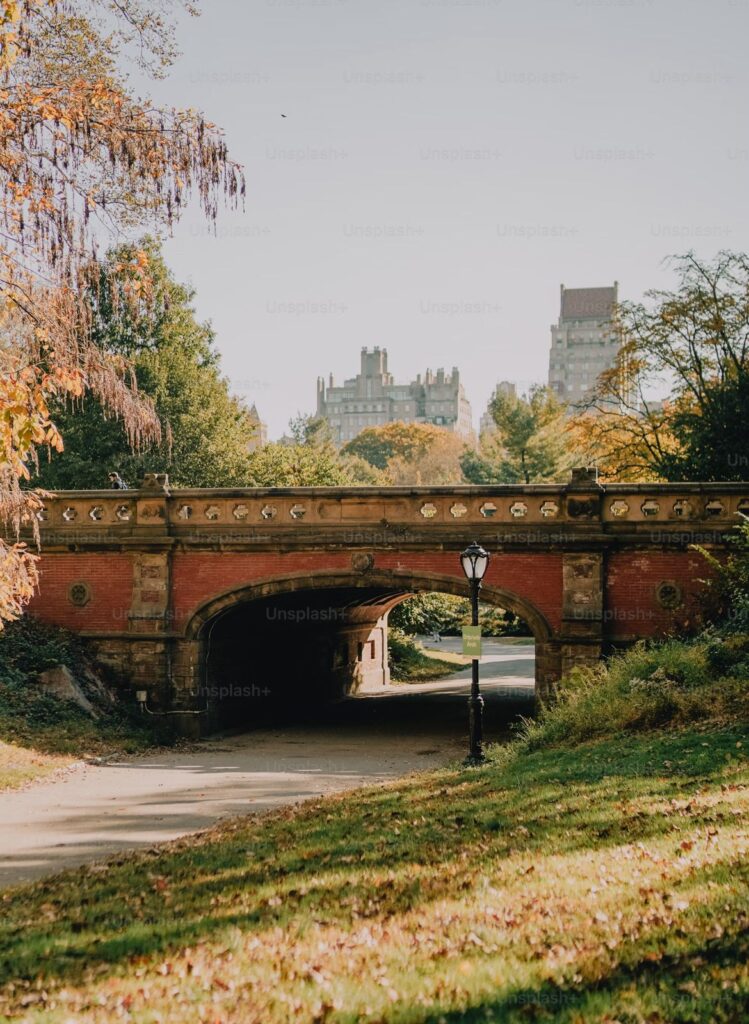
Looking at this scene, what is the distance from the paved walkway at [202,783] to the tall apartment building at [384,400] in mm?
165265

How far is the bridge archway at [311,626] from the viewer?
69.1 feet

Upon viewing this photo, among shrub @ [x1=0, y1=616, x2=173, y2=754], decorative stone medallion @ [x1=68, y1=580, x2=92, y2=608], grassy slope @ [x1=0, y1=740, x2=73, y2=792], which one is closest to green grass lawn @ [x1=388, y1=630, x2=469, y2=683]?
decorative stone medallion @ [x1=68, y1=580, x2=92, y2=608]

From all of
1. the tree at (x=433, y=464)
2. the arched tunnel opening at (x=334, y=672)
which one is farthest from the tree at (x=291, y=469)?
the tree at (x=433, y=464)

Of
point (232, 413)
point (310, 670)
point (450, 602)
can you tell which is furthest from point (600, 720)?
point (450, 602)

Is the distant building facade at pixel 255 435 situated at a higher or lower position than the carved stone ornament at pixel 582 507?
higher

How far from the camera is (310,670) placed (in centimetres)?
3077

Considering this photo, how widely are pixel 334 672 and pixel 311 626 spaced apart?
295 cm

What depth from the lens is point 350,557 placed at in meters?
21.5

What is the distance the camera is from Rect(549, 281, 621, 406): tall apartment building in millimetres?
187250

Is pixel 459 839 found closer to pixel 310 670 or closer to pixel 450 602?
pixel 310 670

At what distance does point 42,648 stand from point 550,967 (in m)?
17.7

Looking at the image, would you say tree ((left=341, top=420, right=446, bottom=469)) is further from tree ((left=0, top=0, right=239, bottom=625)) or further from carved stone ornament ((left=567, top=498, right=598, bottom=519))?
tree ((left=0, top=0, right=239, bottom=625))

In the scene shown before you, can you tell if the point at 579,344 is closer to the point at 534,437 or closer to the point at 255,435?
the point at 534,437

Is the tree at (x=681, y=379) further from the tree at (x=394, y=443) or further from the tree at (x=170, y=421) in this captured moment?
the tree at (x=394, y=443)
